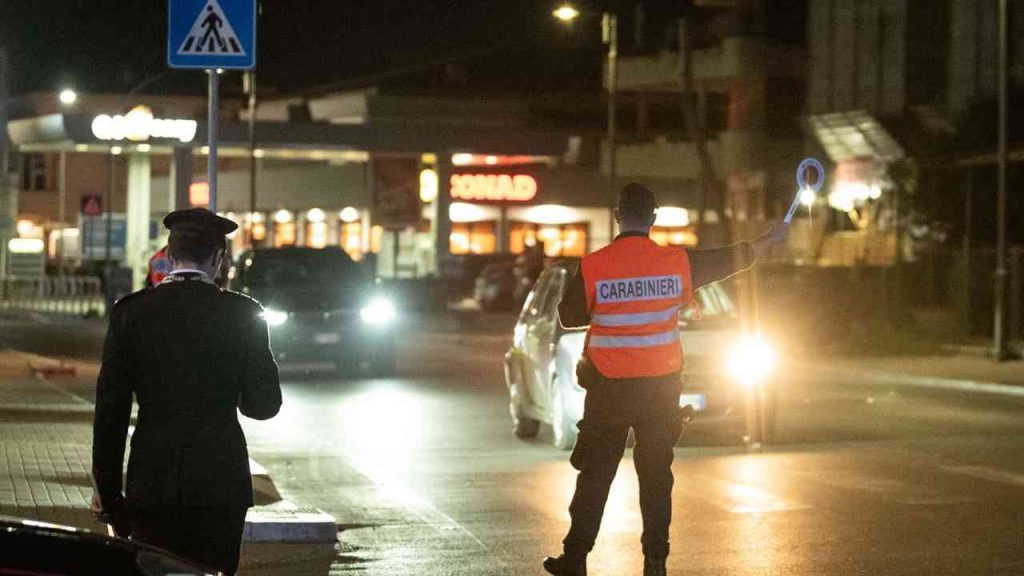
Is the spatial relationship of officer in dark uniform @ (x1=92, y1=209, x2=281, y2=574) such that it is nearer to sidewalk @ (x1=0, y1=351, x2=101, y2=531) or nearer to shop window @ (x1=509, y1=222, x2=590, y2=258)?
sidewalk @ (x1=0, y1=351, x2=101, y2=531)

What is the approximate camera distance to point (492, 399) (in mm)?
22156

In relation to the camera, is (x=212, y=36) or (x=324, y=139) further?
(x=324, y=139)

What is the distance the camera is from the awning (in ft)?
151

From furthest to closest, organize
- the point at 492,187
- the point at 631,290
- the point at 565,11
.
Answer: the point at 492,187, the point at 565,11, the point at 631,290

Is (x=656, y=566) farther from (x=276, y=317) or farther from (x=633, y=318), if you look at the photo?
(x=276, y=317)

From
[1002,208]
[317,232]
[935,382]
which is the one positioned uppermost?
[1002,208]

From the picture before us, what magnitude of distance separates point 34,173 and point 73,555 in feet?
312

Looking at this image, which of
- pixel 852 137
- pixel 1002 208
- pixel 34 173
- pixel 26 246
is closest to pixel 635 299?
pixel 1002 208

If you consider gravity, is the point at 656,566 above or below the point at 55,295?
above

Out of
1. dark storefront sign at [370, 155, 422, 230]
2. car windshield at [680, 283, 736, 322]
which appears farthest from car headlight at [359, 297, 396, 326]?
dark storefront sign at [370, 155, 422, 230]

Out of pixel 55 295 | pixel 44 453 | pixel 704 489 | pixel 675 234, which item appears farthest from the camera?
pixel 675 234

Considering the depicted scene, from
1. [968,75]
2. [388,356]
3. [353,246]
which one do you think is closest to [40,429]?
[388,356]

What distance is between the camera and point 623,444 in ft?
27.1

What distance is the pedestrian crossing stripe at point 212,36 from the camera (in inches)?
478
